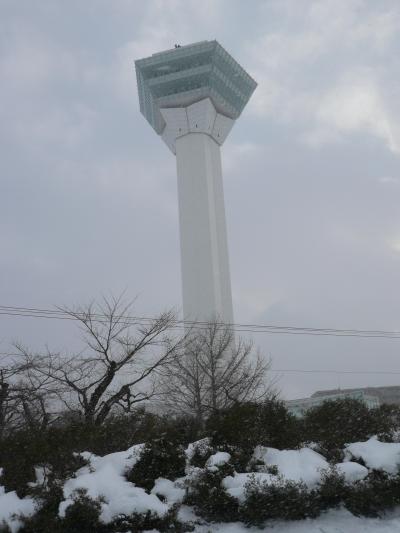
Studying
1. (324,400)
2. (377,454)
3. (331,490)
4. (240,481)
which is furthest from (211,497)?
(324,400)

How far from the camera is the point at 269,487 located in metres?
7.53

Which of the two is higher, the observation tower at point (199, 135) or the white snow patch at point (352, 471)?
the observation tower at point (199, 135)

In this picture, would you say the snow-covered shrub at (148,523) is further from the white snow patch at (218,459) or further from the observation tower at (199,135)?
the observation tower at (199,135)

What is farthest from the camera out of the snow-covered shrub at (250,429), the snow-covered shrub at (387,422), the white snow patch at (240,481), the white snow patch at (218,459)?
the snow-covered shrub at (387,422)

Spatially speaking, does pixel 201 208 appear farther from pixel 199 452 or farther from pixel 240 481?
pixel 240 481

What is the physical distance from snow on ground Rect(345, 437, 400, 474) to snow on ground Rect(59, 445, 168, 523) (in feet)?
11.1

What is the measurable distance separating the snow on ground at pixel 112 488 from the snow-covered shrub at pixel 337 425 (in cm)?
330

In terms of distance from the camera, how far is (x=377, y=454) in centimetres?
859

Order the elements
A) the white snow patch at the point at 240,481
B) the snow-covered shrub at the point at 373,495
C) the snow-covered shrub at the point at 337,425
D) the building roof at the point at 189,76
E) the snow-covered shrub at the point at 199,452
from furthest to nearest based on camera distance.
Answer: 1. the building roof at the point at 189,76
2. the snow-covered shrub at the point at 337,425
3. the snow-covered shrub at the point at 199,452
4. the snow-covered shrub at the point at 373,495
5. the white snow patch at the point at 240,481

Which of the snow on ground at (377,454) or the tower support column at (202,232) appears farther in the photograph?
the tower support column at (202,232)

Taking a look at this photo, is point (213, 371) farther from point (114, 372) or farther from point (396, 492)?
point (396, 492)

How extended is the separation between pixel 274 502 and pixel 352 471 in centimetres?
147

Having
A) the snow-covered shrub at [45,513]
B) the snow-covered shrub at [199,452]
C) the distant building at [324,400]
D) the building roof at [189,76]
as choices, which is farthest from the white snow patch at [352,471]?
the building roof at [189,76]

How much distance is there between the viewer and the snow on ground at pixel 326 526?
24.2ft
